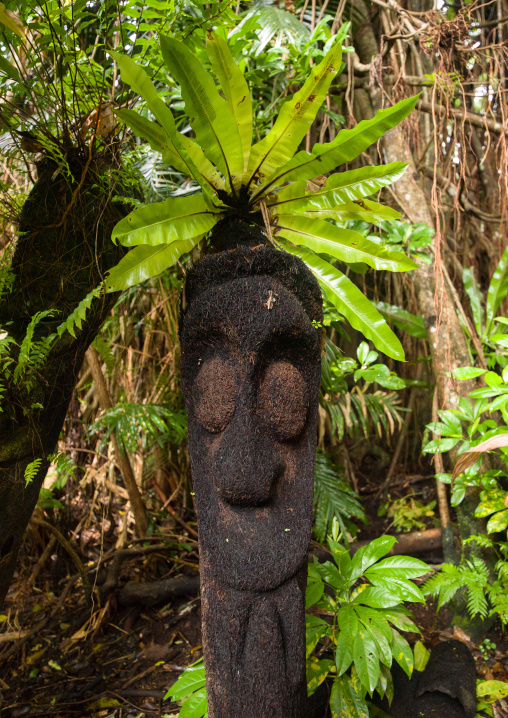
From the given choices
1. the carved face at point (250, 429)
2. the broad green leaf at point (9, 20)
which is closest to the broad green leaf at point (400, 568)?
the carved face at point (250, 429)

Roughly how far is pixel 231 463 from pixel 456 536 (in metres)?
2.12

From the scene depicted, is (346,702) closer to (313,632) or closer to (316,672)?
(316,672)

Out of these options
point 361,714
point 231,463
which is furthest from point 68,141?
point 361,714

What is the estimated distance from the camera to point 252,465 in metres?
1.41

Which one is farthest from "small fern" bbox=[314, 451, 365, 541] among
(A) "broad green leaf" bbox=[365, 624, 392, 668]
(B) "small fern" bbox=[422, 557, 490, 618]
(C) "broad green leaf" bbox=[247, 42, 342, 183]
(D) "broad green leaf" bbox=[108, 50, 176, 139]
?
(D) "broad green leaf" bbox=[108, 50, 176, 139]

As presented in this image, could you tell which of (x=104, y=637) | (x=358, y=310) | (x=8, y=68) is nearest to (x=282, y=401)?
(x=358, y=310)

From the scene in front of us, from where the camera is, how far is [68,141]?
1674 mm

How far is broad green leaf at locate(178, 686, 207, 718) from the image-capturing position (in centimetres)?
157

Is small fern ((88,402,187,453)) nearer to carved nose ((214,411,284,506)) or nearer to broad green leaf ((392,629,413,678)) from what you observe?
carved nose ((214,411,284,506))

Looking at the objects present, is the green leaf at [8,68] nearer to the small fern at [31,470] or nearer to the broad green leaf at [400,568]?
the small fern at [31,470]

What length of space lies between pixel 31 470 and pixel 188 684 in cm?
89

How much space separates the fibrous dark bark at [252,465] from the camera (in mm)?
1401

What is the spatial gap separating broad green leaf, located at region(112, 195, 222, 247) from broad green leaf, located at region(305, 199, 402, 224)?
1.25 feet

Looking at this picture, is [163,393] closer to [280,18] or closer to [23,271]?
[23,271]
